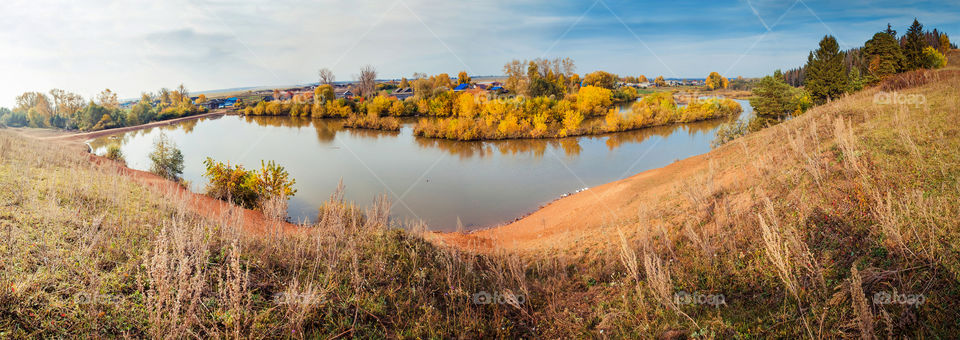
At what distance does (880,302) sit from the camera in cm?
342

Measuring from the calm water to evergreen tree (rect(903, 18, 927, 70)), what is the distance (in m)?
12.1

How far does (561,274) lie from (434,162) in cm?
1925

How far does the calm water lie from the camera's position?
16078 millimetres

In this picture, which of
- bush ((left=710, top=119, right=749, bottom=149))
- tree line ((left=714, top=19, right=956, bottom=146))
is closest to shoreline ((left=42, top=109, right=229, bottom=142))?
bush ((left=710, top=119, right=749, bottom=149))

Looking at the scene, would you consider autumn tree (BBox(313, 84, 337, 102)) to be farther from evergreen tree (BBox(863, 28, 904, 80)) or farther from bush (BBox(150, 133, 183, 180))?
evergreen tree (BBox(863, 28, 904, 80))

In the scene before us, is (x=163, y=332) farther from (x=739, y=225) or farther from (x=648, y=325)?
(x=739, y=225)

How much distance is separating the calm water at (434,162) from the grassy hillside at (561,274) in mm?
6934

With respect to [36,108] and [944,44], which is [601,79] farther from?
[36,108]

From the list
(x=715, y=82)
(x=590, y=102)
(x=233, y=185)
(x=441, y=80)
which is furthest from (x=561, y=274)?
(x=715, y=82)

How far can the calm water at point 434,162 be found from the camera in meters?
16.1

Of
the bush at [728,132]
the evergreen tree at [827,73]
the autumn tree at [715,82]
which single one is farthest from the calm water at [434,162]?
the autumn tree at [715,82]

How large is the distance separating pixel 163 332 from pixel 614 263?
5709 millimetres

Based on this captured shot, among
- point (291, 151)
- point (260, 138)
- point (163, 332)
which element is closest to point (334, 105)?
point (260, 138)

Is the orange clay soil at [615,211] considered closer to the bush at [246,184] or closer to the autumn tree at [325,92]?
the bush at [246,184]
